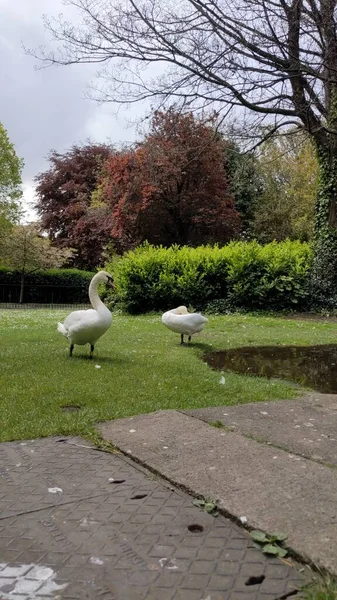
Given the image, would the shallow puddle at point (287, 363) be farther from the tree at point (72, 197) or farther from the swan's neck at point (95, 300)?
the tree at point (72, 197)

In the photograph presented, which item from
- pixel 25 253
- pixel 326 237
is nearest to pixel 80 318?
pixel 326 237

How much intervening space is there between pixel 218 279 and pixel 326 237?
4.06 m

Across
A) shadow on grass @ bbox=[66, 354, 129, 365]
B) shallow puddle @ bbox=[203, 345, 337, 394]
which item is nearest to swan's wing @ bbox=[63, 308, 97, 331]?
shadow on grass @ bbox=[66, 354, 129, 365]

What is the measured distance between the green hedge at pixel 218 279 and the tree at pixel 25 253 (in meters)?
11.0

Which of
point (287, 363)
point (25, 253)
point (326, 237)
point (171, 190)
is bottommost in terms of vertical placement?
point (287, 363)

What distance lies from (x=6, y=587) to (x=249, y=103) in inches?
420

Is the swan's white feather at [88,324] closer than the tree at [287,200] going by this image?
Yes

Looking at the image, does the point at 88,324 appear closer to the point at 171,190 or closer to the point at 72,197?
the point at 171,190

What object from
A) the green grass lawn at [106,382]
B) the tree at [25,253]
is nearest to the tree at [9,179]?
the tree at [25,253]

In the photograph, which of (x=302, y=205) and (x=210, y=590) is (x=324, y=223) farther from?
(x=210, y=590)

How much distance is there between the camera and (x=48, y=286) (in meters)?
28.2

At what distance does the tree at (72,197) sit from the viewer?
32566 mm

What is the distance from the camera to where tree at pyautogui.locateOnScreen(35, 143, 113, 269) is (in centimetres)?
3257

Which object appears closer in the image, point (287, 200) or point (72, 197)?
point (287, 200)
